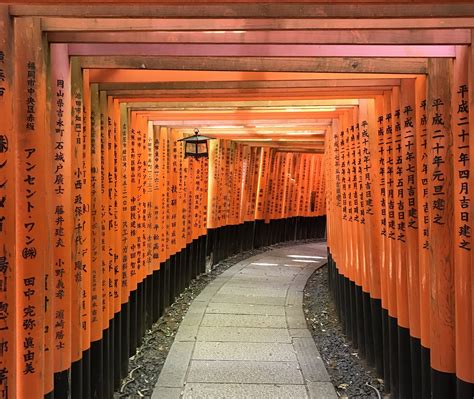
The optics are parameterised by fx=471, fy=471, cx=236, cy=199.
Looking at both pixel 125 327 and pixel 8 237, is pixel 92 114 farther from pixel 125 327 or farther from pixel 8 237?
pixel 125 327

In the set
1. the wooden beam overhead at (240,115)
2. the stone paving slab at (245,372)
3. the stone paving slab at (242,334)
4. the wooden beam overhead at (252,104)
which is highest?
the wooden beam overhead at (240,115)

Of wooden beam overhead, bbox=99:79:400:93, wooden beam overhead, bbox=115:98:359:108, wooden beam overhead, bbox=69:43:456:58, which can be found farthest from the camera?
wooden beam overhead, bbox=115:98:359:108

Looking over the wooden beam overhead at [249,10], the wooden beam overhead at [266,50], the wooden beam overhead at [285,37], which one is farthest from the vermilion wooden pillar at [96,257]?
the wooden beam overhead at [249,10]

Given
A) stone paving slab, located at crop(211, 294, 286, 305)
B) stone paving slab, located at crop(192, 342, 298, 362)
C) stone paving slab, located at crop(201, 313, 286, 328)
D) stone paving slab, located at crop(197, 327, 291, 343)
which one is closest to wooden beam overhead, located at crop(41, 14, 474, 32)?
stone paving slab, located at crop(192, 342, 298, 362)

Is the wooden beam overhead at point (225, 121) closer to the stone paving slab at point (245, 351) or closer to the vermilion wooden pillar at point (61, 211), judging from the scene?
the stone paving slab at point (245, 351)

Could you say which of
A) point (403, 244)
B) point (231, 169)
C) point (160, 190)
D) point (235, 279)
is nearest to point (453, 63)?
point (403, 244)

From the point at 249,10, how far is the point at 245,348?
5.18m

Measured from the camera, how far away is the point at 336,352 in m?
6.95

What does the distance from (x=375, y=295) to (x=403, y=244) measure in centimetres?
139

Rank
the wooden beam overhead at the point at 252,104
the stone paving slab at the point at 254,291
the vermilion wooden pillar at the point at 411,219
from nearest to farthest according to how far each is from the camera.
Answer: the vermilion wooden pillar at the point at 411,219, the wooden beam overhead at the point at 252,104, the stone paving slab at the point at 254,291

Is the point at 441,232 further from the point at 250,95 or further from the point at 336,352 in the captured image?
the point at 336,352

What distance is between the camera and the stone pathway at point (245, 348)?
18.3 feet

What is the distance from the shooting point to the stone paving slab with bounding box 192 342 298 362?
258 inches

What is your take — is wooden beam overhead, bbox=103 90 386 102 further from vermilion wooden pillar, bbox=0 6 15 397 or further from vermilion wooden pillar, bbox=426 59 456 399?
vermilion wooden pillar, bbox=0 6 15 397
